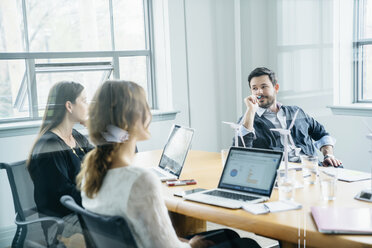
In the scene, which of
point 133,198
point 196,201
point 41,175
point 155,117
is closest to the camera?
point 133,198

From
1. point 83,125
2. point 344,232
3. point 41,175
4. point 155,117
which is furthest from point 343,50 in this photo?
point 41,175

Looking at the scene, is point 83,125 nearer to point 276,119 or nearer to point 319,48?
point 276,119

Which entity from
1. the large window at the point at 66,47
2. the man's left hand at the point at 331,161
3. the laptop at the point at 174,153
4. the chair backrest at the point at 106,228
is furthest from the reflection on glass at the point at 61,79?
the man's left hand at the point at 331,161

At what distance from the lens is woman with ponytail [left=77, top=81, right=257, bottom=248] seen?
4.69ft

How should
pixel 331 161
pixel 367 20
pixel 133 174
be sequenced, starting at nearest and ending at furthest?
pixel 133 174
pixel 367 20
pixel 331 161

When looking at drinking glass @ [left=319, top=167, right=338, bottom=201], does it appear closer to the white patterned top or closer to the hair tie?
the white patterned top

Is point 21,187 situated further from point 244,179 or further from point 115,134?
point 244,179

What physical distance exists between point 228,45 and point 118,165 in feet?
4.13

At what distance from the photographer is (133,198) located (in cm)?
142

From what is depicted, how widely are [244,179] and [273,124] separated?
569mm

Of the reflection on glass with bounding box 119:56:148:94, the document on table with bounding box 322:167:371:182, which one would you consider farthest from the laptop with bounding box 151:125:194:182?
the document on table with bounding box 322:167:371:182

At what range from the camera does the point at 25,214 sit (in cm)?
210

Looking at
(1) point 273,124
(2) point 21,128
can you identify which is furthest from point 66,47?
(1) point 273,124

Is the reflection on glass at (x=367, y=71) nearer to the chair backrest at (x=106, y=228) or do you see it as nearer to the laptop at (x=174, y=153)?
the laptop at (x=174, y=153)
